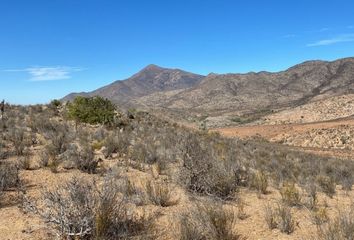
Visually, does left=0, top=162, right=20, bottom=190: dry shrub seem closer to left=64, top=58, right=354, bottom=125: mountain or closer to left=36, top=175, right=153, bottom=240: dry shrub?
left=36, top=175, right=153, bottom=240: dry shrub

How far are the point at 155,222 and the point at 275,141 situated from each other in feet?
131


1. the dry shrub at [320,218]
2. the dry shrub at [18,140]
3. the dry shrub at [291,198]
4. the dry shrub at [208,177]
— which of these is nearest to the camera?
the dry shrub at [320,218]

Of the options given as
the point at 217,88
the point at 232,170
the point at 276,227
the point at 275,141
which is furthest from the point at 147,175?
the point at 217,88

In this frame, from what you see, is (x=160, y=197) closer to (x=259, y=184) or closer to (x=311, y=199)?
(x=259, y=184)

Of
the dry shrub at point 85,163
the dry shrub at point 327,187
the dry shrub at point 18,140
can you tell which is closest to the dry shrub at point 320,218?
the dry shrub at point 327,187

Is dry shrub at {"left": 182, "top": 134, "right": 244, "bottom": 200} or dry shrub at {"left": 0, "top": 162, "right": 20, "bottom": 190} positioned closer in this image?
dry shrub at {"left": 0, "top": 162, "right": 20, "bottom": 190}

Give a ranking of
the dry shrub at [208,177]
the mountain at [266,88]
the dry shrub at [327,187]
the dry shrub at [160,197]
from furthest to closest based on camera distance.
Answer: the mountain at [266,88]
the dry shrub at [327,187]
the dry shrub at [208,177]
the dry shrub at [160,197]

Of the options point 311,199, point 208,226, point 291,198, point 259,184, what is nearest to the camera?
point 208,226

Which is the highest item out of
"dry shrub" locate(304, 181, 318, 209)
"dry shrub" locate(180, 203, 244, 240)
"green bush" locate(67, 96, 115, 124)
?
"green bush" locate(67, 96, 115, 124)

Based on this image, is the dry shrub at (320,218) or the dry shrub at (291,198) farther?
the dry shrub at (291,198)

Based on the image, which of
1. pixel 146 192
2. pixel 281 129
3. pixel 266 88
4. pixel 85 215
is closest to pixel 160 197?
pixel 146 192

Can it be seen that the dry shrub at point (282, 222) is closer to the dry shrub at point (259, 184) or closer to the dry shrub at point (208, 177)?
the dry shrub at point (208, 177)

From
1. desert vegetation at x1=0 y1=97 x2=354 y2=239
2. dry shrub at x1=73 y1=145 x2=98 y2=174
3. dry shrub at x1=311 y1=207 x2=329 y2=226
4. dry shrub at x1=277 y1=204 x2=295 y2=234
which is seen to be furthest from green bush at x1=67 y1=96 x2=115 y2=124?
dry shrub at x1=277 y1=204 x2=295 y2=234

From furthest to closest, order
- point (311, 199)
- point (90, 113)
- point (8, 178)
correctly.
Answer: point (90, 113)
point (311, 199)
point (8, 178)
